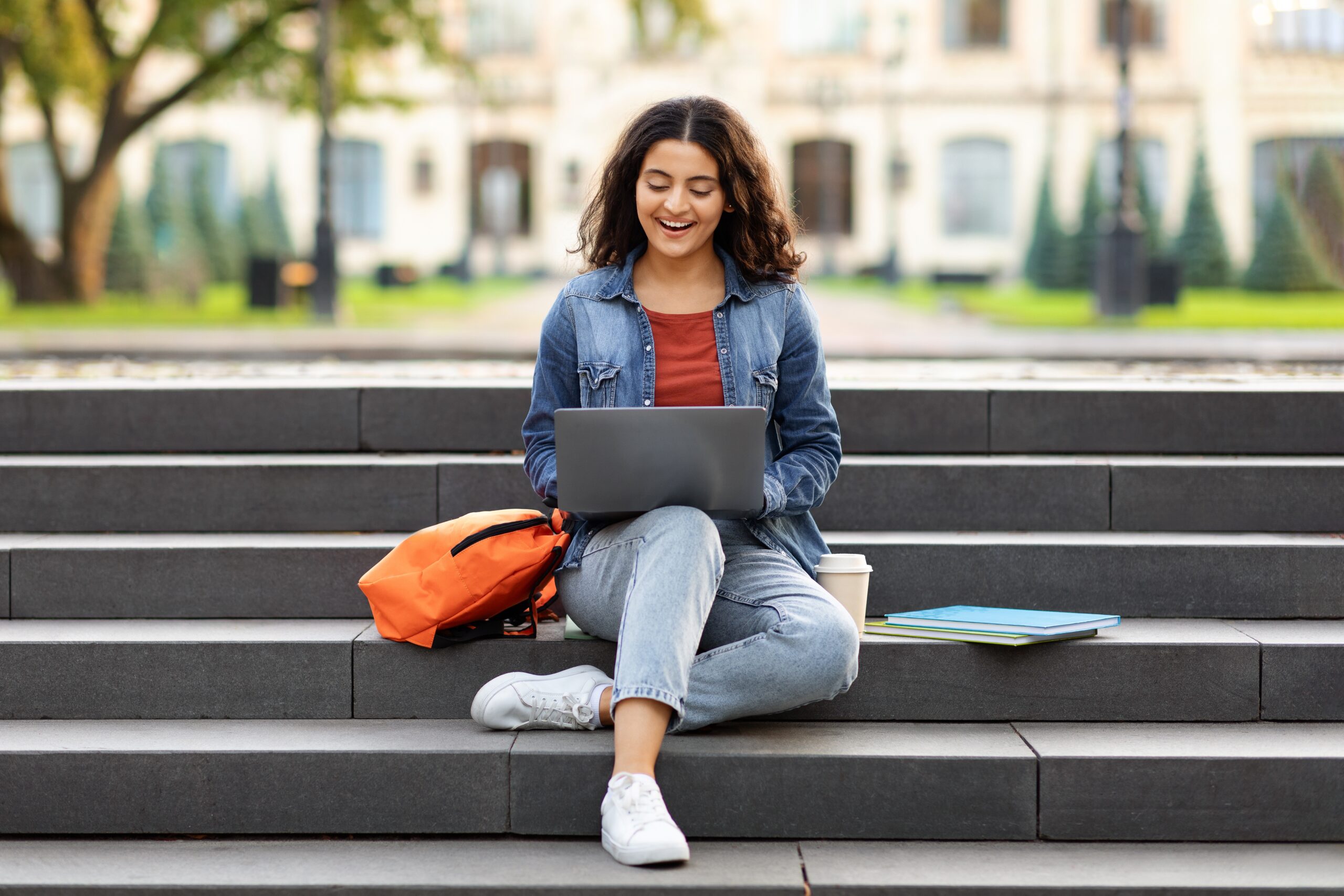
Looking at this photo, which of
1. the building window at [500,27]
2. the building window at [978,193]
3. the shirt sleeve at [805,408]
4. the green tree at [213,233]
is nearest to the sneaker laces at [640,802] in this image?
the shirt sleeve at [805,408]

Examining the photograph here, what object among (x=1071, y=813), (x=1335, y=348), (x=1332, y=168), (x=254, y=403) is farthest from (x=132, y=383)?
(x=1332, y=168)

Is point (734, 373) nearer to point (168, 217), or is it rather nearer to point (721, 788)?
point (721, 788)

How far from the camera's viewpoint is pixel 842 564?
361 centimetres

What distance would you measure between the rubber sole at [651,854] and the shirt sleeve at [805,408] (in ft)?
2.89

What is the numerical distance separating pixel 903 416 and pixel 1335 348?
557cm

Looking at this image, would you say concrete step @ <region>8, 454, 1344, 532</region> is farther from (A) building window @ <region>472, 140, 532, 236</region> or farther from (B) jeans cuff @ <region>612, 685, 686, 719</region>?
(A) building window @ <region>472, 140, 532, 236</region>

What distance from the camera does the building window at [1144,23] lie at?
36438 millimetres

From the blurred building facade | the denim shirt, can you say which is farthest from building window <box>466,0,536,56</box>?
the denim shirt

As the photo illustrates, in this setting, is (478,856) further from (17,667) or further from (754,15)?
(754,15)

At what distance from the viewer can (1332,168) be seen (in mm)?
29375

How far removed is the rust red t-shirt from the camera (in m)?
3.52

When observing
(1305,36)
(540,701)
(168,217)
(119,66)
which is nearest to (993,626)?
(540,701)

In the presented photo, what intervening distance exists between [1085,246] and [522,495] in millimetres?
27145

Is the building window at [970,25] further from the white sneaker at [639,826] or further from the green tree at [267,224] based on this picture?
the white sneaker at [639,826]
